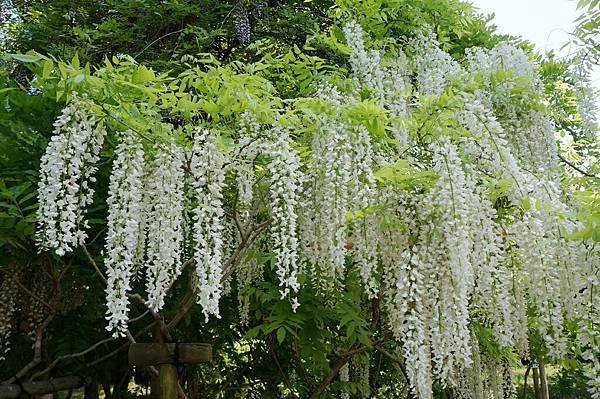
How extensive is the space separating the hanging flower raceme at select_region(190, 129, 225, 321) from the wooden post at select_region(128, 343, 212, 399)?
0.84 ft

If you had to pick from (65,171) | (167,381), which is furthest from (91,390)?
(65,171)

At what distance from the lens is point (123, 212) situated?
9.93 feet

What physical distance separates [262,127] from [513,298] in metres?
1.90

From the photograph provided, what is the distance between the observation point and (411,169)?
10.8 feet

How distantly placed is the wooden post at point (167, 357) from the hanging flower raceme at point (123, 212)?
16 centimetres

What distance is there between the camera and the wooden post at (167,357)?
121 inches

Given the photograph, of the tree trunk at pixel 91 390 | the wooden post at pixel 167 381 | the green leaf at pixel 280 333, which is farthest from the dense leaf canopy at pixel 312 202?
the wooden post at pixel 167 381

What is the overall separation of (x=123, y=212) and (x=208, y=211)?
45 cm

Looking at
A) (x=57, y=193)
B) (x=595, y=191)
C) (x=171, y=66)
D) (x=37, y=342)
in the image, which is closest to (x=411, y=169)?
(x=595, y=191)

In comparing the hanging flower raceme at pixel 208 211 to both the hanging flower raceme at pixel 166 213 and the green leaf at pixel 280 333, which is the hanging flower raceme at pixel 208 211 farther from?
the green leaf at pixel 280 333

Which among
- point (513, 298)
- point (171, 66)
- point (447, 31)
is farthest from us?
point (171, 66)

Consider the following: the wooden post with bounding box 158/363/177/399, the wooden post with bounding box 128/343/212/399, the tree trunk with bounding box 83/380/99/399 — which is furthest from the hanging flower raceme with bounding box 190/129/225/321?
the tree trunk with bounding box 83/380/99/399

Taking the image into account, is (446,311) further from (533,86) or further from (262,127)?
(533,86)

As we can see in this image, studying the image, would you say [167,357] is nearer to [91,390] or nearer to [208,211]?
[208,211]
